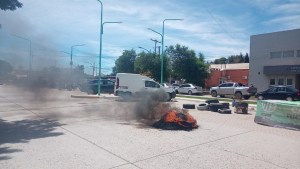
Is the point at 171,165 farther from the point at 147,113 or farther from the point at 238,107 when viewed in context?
the point at 238,107

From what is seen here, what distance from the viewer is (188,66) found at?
49.1m

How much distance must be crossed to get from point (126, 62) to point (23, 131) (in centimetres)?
6383

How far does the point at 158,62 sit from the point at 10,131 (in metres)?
43.7

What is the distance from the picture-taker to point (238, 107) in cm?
1667

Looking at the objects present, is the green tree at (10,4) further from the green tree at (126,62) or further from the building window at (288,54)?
the green tree at (126,62)

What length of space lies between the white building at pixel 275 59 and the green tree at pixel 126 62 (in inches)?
1545

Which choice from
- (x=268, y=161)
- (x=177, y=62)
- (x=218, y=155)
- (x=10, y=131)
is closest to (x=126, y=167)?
(x=218, y=155)

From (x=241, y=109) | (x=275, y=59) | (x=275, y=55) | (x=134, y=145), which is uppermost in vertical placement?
(x=275, y=55)

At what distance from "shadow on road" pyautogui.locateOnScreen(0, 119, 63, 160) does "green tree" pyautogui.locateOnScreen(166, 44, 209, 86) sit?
1550 inches

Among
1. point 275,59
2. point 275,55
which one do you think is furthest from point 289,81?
point 275,55

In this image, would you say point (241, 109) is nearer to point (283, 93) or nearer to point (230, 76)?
point (283, 93)

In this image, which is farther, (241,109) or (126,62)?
(126,62)

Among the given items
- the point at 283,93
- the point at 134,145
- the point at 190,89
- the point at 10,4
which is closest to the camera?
the point at 134,145

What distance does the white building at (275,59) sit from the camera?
1300 inches
